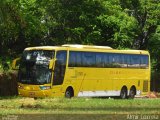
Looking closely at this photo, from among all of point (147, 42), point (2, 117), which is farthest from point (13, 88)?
point (2, 117)

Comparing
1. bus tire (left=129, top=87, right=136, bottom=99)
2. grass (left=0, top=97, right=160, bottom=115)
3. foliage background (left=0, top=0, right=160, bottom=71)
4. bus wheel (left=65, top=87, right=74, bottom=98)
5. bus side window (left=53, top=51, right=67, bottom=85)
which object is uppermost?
foliage background (left=0, top=0, right=160, bottom=71)

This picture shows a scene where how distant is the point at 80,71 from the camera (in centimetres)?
3272

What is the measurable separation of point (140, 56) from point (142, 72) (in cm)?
135

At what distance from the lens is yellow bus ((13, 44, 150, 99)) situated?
30.6 meters

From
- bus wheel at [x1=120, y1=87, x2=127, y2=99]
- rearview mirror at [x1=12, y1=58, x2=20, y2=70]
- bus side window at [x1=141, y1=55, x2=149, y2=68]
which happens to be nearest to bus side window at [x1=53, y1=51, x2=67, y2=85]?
rearview mirror at [x1=12, y1=58, x2=20, y2=70]

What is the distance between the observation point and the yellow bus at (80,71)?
3061 cm

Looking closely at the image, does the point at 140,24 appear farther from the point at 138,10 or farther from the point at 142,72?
the point at 142,72

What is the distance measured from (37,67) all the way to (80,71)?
3.30 meters

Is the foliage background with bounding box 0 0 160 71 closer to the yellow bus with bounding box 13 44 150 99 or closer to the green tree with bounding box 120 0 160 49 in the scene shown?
the green tree with bounding box 120 0 160 49

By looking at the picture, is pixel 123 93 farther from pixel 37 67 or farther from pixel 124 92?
pixel 37 67

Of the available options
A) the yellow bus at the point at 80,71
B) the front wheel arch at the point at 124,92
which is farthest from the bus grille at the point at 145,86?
the front wheel arch at the point at 124,92

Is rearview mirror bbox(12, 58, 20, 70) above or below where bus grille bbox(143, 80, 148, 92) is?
above

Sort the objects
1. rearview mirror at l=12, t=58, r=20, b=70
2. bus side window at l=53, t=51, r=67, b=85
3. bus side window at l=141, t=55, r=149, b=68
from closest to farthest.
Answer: bus side window at l=53, t=51, r=67, b=85
rearview mirror at l=12, t=58, r=20, b=70
bus side window at l=141, t=55, r=149, b=68

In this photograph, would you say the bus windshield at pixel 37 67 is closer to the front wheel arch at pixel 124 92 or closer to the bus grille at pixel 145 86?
the front wheel arch at pixel 124 92
